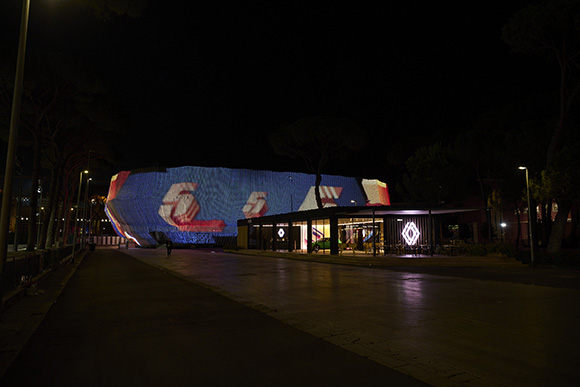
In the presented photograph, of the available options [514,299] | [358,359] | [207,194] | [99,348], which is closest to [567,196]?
[514,299]

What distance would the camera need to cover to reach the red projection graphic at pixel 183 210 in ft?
184

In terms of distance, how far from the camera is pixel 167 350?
5215 mm

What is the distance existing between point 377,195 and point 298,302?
6452cm

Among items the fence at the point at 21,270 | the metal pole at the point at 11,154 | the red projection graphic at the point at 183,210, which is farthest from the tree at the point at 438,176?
the metal pole at the point at 11,154

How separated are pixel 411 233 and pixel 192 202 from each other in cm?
3591

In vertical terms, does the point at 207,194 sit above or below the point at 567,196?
above

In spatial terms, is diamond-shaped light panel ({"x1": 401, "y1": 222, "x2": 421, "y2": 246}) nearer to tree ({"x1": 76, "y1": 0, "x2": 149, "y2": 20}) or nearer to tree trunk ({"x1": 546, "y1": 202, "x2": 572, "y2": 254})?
tree trunk ({"x1": 546, "y1": 202, "x2": 572, "y2": 254})

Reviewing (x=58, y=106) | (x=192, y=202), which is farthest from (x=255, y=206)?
(x=58, y=106)

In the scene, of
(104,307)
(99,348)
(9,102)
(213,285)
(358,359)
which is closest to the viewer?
(358,359)

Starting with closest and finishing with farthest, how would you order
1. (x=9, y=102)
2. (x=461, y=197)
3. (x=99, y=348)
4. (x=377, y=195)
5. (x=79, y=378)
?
1. (x=79, y=378)
2. (x=99, y=348)
3. (x=9, y=102)
4. (x=461, y=197)
5. (x=377, y=195)

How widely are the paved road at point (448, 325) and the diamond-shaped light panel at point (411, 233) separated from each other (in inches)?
643

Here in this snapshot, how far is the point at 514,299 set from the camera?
9516 millimetres

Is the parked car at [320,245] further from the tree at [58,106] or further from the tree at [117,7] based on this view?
the tree at [117,7]

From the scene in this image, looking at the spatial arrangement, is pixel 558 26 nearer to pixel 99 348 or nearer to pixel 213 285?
pixel 213 285
